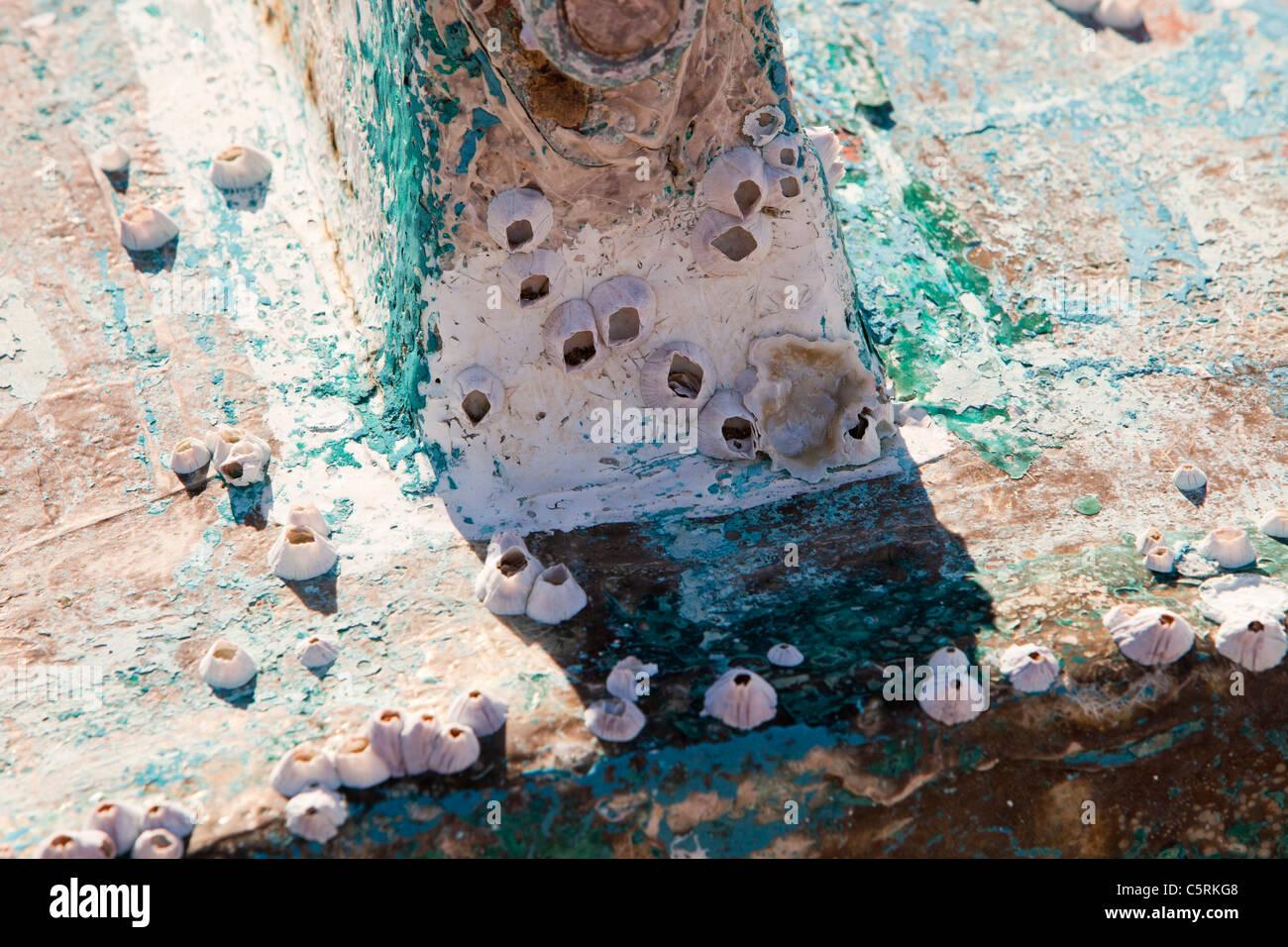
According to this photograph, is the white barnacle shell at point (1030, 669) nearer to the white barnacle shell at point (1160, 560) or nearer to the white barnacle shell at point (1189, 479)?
the white barnacle shell at point (1160, 560)

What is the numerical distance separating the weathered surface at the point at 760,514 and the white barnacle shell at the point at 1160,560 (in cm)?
5

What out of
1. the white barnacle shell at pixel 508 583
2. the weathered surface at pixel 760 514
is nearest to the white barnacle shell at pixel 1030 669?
the weathered surface at pixel 760 514

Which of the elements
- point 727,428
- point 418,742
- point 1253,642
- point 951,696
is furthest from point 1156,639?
point 418,742

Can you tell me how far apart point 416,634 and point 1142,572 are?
2.18 meters

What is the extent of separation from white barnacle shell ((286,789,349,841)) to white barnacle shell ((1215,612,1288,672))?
2459 mm

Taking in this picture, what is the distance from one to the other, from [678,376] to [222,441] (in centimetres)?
157

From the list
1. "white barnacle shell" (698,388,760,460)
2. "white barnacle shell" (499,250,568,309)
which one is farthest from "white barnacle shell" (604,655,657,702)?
"white barnacle shell" (499,250,568,309)

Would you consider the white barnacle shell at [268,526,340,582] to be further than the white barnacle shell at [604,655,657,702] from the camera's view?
Yes

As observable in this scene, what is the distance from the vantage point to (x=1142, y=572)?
405cm

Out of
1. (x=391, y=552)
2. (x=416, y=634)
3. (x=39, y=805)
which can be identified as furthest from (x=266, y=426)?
(x=39, y=805)

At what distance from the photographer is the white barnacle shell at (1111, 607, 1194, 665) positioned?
375 cm

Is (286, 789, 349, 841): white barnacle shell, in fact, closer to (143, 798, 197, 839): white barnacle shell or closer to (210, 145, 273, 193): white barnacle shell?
(143, 798, 197, 839): white barnacle shell

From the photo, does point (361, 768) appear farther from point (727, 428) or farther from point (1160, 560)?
point (1160, 560)

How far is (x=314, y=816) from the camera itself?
3.35 meters
